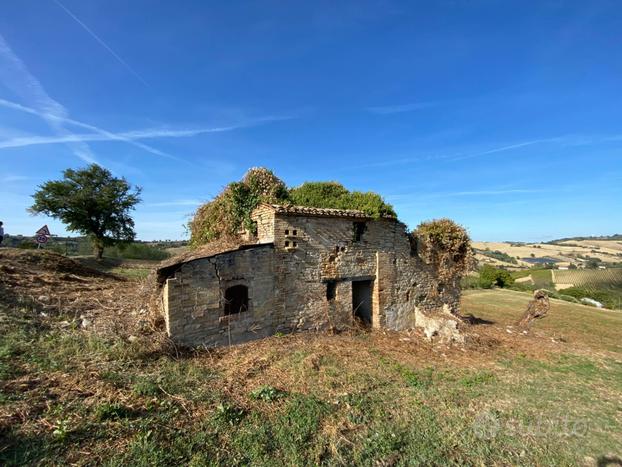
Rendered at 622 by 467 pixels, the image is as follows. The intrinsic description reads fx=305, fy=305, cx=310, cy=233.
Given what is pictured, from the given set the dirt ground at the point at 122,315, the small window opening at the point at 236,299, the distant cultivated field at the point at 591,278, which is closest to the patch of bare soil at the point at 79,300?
the dirt ground at the point at 122,315

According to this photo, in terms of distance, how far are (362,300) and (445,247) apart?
4.65 m

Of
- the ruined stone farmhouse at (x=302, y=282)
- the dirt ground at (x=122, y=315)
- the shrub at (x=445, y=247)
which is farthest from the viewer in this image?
the shrub at (x=445, y=247)

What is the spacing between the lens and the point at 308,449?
459 cm

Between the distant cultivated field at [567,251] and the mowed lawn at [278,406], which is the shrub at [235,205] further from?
the distant cultivated field at [567,251]

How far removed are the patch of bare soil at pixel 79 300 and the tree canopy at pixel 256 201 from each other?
344 cm

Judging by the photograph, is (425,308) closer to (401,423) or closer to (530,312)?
(530,312)

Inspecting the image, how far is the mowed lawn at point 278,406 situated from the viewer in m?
4.28

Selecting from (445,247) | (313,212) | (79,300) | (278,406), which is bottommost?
(278,406)

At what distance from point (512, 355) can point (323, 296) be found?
6706 millimetres

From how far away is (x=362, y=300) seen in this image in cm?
1248

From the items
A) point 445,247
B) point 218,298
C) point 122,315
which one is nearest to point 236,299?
point 218,298

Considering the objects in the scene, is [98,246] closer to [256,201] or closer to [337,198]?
[256,201]

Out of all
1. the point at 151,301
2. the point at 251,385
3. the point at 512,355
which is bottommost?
the point at 512,355

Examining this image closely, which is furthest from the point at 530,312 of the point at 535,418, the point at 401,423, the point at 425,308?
the point at 401,423
